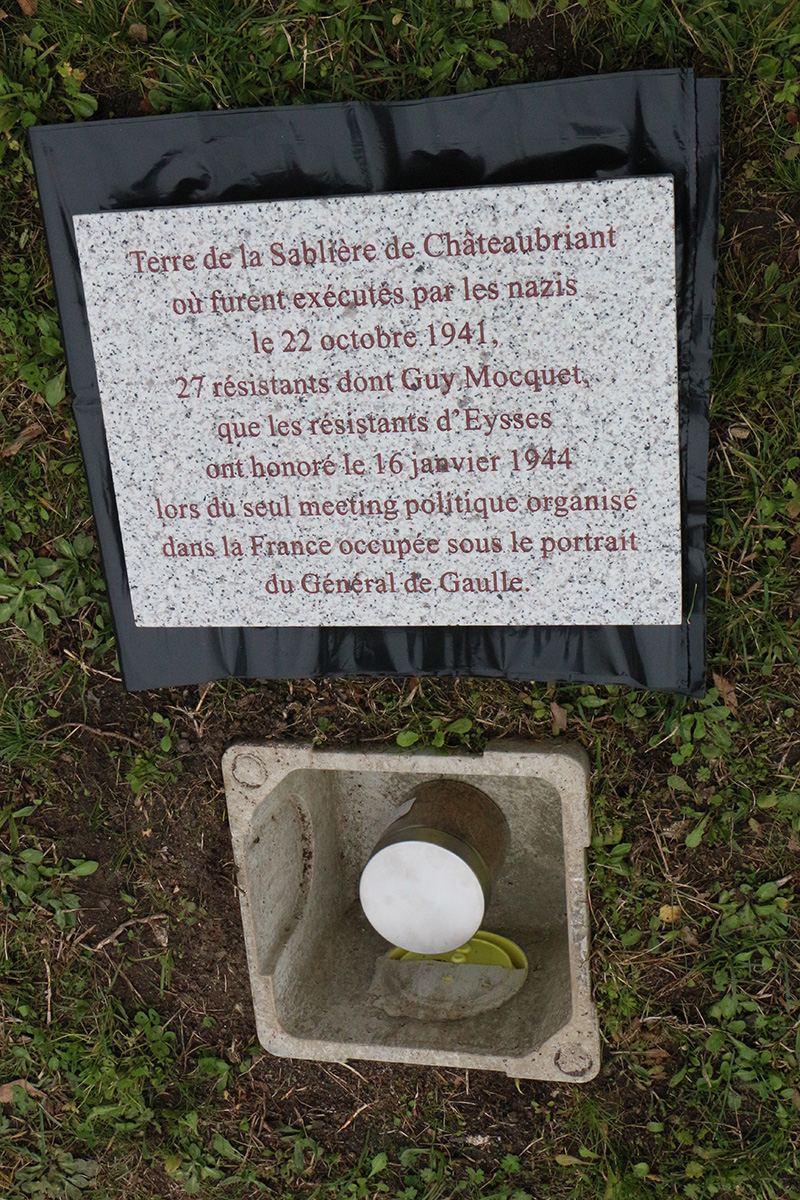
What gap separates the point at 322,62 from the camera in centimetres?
234

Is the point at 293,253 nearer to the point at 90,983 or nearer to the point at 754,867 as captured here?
the point at 754,867

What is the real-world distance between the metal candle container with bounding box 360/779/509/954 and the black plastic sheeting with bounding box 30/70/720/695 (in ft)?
1.45

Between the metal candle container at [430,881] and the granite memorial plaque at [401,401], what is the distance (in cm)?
59

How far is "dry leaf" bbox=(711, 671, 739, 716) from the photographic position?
8.25ft

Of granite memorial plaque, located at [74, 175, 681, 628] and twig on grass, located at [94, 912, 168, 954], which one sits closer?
granite memorial plaque, located at [74, 175, 681, 628]

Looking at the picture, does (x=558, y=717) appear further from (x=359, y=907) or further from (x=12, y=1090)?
(x=12, y=1090)

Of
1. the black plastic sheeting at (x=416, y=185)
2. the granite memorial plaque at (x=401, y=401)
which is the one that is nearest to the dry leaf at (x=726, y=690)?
the black plastic sheeting at (x=416, y=185)

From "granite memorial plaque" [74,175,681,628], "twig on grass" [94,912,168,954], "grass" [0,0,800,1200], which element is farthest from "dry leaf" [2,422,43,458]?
"twig on grass" [94,912,168,954]

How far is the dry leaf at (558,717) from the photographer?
8.36ft

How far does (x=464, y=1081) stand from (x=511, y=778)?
3.17ft

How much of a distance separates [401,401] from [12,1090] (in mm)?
2607

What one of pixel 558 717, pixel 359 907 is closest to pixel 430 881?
pixel 558 717

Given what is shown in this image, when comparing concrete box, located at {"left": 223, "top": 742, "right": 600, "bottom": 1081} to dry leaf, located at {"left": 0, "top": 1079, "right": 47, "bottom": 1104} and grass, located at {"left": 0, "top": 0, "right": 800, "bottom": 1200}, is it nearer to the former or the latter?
grass, located at {"left": 0, "top": 0, "right": 800, "bottom": 1200}

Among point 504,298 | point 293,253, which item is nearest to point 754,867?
point 504,298
